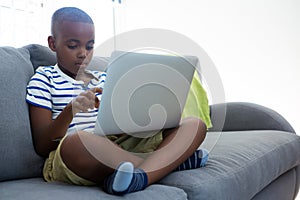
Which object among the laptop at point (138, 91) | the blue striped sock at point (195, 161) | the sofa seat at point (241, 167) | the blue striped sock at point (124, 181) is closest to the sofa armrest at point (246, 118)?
the sofa seat at point (241, 167)

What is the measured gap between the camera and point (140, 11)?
9.91 feet

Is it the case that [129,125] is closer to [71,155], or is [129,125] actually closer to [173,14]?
[71,155]

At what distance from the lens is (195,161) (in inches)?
36.6

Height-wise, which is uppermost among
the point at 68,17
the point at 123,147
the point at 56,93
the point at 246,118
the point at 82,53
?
the point at 68,17

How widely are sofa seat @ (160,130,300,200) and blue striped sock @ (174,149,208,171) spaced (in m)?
0.02

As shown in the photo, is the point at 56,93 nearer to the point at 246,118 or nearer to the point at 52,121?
the point at 52,121

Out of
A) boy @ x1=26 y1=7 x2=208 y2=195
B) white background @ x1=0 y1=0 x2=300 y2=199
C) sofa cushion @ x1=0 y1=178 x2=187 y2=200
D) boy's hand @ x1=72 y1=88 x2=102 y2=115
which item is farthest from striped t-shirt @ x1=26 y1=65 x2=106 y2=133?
white background @ x1=0 y1=0 x2=300 y2=199

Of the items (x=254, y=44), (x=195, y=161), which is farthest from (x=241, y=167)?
(x=254, y=44)

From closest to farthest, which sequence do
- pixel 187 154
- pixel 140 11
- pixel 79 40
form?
pixel 187 154, pixel 79 40, pixel 140 11

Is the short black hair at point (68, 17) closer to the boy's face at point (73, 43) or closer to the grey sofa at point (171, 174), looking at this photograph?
the boy's face at point (73, 43)

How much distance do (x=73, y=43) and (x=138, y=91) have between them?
1.19ft

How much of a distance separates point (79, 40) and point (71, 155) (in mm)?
397

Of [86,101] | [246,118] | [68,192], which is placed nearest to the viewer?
[68,192]

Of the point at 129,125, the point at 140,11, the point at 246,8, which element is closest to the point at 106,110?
the point at 129,125
